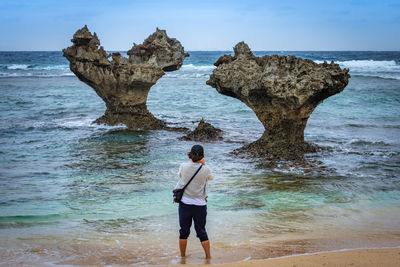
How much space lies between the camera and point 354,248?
18.0ft

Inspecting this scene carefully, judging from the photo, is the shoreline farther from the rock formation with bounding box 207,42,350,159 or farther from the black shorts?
the rock formation with bounding box 207,42,350,159

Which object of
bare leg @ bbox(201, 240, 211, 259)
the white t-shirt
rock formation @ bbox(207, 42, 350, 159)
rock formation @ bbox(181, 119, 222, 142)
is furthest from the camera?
rock formation @ bbox(181, 119, 222, 142)

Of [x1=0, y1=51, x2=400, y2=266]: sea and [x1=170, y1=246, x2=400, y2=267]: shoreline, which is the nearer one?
[x1=170, y1=246, x2=400, y2=267]: shoreline

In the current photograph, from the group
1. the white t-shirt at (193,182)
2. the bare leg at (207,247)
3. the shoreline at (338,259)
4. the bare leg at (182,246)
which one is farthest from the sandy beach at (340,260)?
the white t-shirt at (193,182)

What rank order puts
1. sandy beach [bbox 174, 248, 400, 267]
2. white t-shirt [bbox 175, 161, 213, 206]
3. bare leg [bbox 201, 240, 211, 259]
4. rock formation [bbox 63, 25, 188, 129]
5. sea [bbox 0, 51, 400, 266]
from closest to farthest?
sandy beach [bbox 174, 248, 400, 267] → white t-shirt [bbox 175, 161, 213, 206] → bare leg [bbox 201, 240, 211, 259] → sea [bbox 0, 51, 400, 266] → rock formation [bbox 63, 25, 188, 129]

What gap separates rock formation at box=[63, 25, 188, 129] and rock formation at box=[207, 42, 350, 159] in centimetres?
356

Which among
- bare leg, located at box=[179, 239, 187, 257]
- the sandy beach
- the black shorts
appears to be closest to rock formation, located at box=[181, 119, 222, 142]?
bare leg, located at box=[179, 239, 187, 257]

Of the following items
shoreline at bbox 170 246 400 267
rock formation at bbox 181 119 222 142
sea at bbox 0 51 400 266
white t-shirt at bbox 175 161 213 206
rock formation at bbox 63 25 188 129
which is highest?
rock formation at bbox 63 25 188 129

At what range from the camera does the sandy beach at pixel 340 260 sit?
4637mm

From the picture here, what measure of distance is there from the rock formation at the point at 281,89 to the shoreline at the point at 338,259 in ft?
16.8

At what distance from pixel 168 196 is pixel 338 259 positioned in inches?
145

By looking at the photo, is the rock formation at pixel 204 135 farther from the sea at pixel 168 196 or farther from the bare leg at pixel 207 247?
the bare leg at pixel 207 247

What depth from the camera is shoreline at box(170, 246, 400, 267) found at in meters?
4.64

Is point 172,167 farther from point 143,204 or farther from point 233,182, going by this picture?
point 143,204
